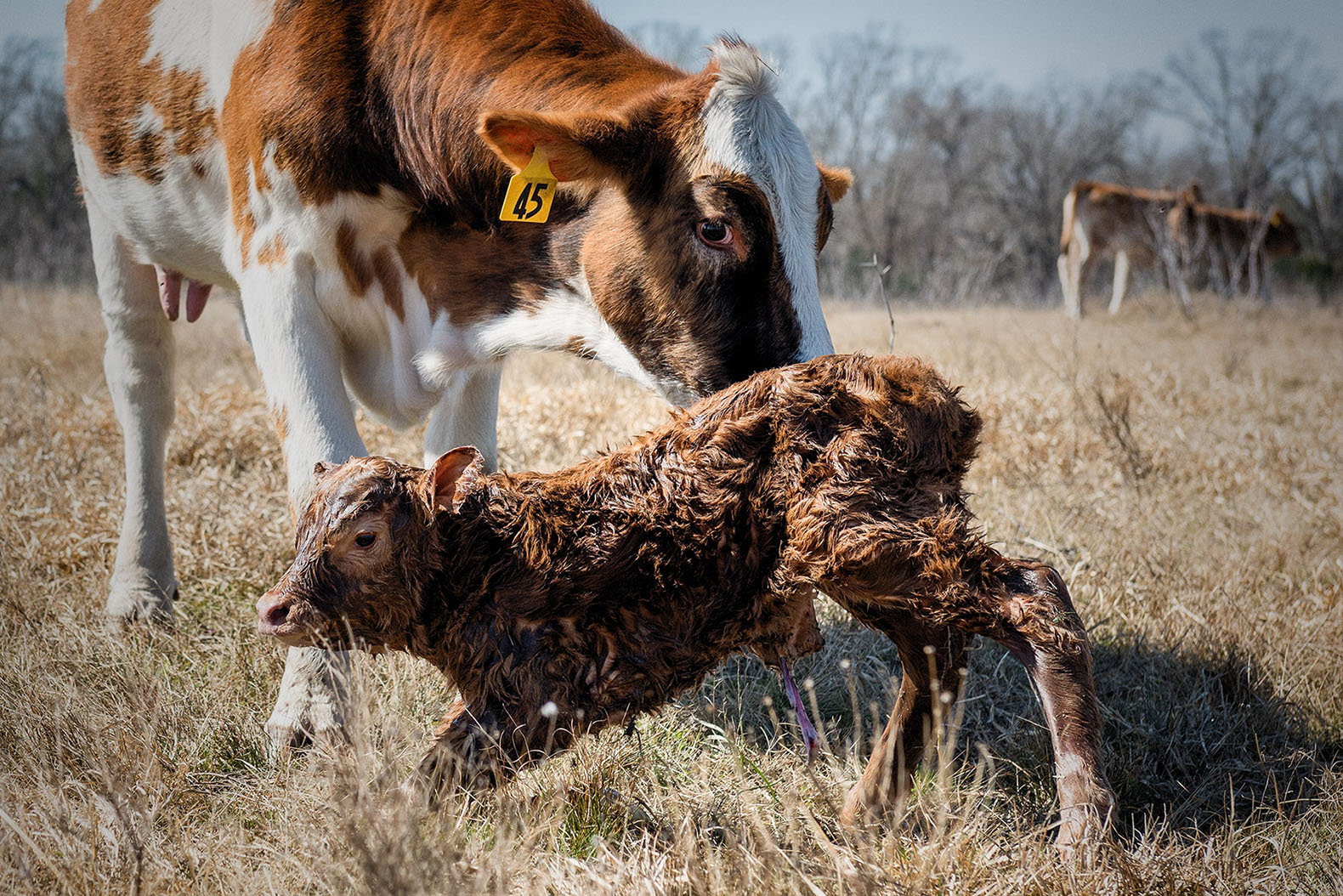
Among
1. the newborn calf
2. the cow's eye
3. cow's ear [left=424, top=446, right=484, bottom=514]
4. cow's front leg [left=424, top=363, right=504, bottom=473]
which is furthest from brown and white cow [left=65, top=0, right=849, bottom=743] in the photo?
cow's ear [left=424, top=446, right=484, bottom=514]

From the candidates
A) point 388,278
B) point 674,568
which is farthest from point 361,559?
point 388,278

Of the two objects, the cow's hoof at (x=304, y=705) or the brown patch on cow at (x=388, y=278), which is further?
the brown patch on cow at (x=388, y=278)

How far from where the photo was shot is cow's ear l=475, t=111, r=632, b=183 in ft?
7.43

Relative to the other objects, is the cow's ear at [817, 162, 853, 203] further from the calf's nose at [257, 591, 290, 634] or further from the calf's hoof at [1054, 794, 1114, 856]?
the calf's nose at [257, 591, 290, 634]

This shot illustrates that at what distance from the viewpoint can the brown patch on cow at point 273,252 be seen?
2.67 m

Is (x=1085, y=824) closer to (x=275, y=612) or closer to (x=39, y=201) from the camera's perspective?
(x=275, y=612)

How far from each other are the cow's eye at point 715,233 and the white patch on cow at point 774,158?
13 cm

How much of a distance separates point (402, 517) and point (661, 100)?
1.38m

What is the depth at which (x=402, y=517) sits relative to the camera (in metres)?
1.77

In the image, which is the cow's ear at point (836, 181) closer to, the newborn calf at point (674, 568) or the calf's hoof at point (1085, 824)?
the newborn calf at point (674, 568)

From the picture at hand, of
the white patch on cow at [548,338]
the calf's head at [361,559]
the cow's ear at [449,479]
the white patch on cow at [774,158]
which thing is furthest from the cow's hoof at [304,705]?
the white patch on cow at [774,158]

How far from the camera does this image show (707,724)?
2.37m

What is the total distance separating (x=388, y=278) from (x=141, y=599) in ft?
5.02

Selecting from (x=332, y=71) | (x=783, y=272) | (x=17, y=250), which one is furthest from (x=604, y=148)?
(x=17, y=250)
